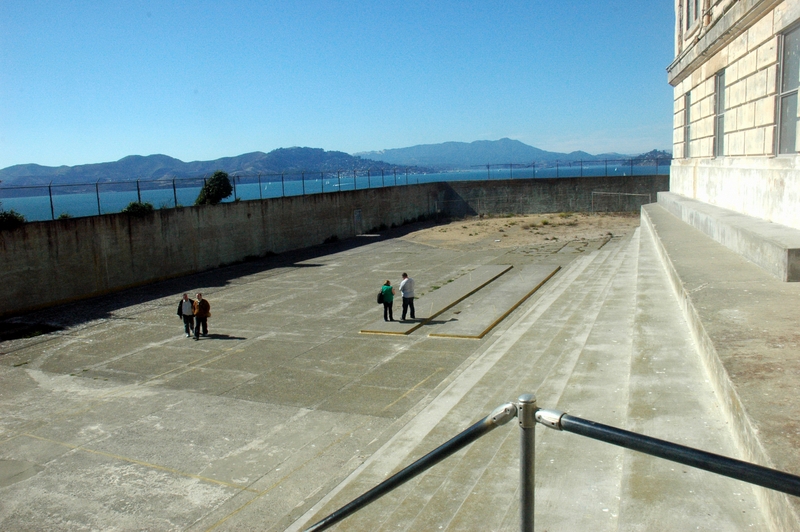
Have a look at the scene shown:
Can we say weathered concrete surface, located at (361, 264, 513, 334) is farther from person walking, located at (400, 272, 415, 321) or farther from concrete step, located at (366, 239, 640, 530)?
concrete step, located at (366, 239, 640, 530)

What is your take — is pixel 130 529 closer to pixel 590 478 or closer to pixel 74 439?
pixel 74 439

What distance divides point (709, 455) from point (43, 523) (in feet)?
27.7

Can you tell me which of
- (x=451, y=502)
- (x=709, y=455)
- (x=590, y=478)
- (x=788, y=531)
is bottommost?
(x=451, y=502)

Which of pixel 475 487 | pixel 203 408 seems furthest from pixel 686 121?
pixel 475 487

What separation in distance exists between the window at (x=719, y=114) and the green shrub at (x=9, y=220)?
23215 millimetres

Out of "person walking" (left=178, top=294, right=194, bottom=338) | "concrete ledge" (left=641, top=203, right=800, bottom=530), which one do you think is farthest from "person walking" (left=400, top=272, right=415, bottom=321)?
"concrete ledge" (left=641, top=203, right=800, bottom=530)

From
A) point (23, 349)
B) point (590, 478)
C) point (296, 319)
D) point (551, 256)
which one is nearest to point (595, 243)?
point (551, 256)

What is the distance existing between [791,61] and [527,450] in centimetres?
1112

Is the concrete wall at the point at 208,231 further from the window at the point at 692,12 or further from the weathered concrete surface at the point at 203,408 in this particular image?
the window at the point at 692,12

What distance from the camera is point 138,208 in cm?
2705

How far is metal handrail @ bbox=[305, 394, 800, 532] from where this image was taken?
177cm

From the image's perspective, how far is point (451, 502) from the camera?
18.7 ft

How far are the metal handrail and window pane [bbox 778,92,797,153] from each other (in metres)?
10.3

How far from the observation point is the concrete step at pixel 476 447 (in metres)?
5.48
